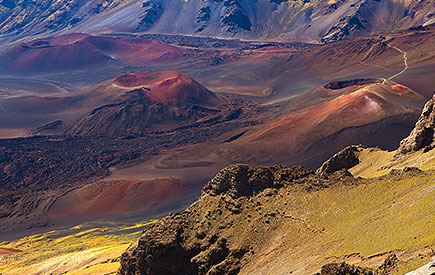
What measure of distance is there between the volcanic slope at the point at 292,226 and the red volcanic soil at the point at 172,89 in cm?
8716

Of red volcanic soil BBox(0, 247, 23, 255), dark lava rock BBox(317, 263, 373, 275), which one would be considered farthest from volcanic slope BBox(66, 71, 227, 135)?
dark lava rock BBox(317, 263, 373, 275)

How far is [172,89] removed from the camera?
380ft

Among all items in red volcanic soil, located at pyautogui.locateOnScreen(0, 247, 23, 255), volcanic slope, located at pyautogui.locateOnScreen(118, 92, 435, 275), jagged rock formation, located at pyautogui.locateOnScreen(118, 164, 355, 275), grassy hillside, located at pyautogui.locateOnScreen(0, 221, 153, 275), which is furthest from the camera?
red volcanic soil, located at pyautogui.locateOnScreen(0, 247, 23, 255)

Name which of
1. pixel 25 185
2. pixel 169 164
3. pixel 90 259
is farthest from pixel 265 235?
pixel 25 185

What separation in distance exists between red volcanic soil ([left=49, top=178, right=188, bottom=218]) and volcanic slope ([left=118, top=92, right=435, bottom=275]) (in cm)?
4032

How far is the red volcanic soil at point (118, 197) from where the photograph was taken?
66312 mm

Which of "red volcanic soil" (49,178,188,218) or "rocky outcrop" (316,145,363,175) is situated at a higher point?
"rocky outcrop" (316,145,363,175)

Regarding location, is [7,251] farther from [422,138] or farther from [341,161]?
[422,138]

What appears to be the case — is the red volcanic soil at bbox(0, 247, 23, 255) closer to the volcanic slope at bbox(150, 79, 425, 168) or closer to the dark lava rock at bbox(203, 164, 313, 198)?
the volcanic slope at bbox(150, 79, 425, 168)

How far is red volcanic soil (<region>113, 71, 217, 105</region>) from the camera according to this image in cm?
11344

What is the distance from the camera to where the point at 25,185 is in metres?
77.9

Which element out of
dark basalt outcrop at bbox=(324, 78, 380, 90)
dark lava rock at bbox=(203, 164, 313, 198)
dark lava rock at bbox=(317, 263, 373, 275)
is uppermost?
dark lava rock at bbox=(317, 263, 373, 275)

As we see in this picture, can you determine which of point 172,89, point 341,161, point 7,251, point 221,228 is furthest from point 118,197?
point 172,89

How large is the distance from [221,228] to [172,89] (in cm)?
9436
